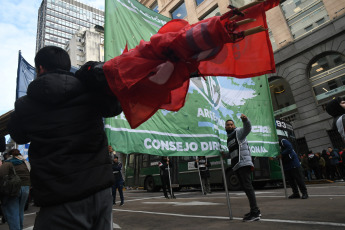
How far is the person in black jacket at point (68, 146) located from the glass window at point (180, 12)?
25915 millimetres

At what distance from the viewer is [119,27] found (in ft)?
13.0

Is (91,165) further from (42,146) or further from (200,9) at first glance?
(200,9)

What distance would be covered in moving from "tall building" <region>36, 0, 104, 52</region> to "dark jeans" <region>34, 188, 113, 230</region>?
8742 centimetres

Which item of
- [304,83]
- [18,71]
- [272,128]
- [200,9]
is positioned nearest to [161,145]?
[272,128]

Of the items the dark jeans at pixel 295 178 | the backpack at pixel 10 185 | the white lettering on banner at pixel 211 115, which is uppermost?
the white lettering on banner at pixel 211 115

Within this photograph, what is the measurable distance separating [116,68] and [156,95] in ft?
1.05

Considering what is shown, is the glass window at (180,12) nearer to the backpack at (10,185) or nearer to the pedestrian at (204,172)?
the pedestrian at (204,172)

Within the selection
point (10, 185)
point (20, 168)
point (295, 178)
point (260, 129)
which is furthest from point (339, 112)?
point (20, 168)

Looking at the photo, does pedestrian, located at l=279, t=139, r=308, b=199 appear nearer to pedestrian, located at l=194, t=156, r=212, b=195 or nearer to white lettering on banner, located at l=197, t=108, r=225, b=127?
white lettering on banner, located at l=197, t=108, r=225, b=127

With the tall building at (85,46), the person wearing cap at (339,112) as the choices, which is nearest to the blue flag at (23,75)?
the person wearing cap at (339,112)

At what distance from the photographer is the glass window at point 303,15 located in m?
17.3

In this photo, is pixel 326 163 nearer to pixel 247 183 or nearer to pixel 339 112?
pixel 247 183

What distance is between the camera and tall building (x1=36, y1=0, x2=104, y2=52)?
3238 inches

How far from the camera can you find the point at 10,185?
467cm
